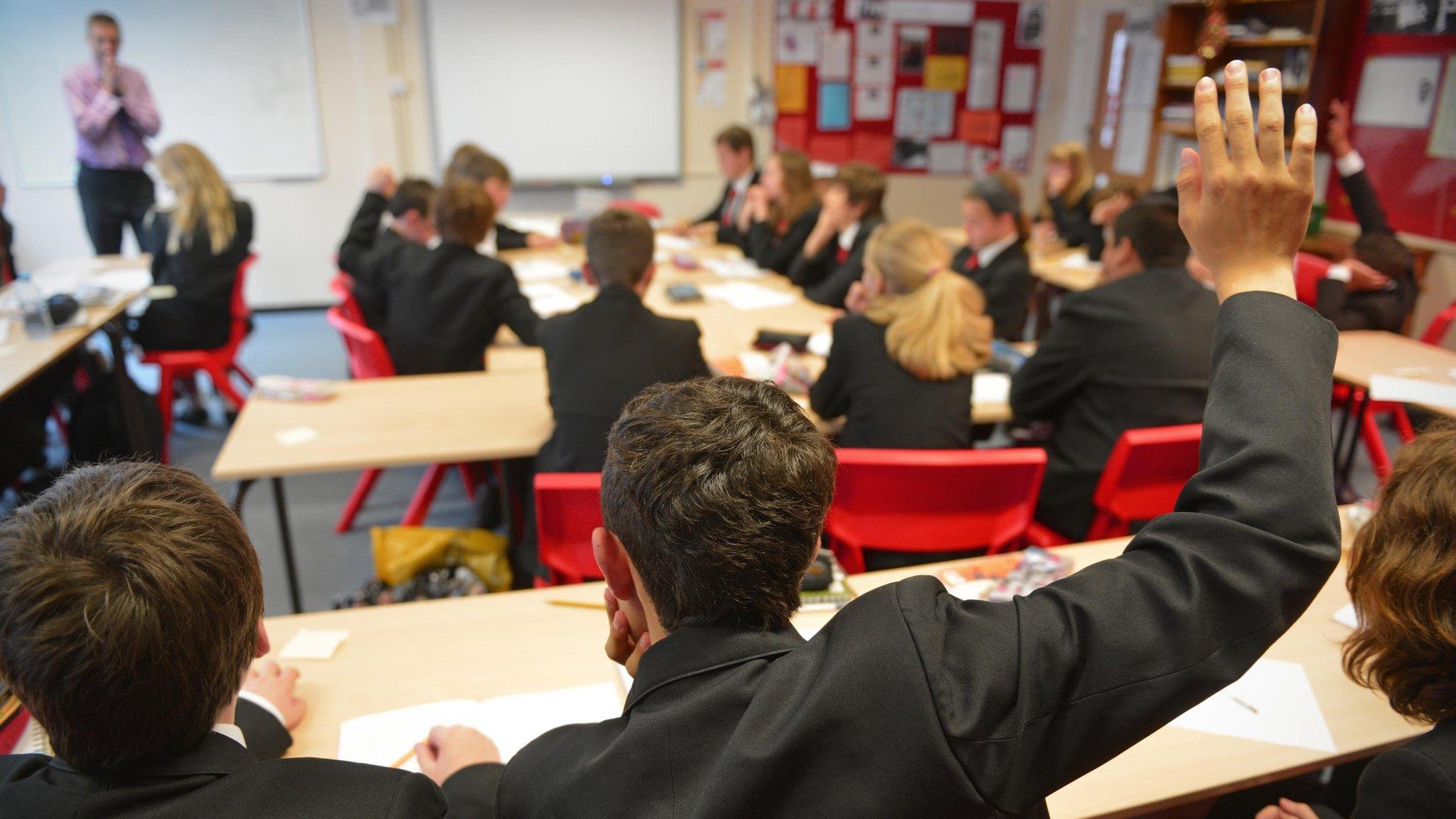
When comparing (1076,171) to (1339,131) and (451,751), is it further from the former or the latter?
(451,751)

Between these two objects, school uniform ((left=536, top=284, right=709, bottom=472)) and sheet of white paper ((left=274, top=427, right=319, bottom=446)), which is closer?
school uniform ((left=536, top=284, right=709, bottom=472))

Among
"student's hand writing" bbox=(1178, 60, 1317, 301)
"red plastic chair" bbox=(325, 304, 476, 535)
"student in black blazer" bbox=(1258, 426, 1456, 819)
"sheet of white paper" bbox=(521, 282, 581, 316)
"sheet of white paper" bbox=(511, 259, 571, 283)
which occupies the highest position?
"student's hand writing" bbox=(1178, 60, 1317, 301)

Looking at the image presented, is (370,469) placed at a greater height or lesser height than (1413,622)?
lesser

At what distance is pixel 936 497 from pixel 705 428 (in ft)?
4.54

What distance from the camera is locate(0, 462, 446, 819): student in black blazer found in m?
0.76

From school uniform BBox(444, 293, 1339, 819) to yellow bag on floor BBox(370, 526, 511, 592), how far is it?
1.62 metres

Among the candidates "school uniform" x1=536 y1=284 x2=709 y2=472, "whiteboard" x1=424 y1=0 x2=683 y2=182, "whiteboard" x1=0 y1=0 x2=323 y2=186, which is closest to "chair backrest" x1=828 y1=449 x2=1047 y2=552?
"school uniform" x1=536 y1=284 x2=709 y2=472

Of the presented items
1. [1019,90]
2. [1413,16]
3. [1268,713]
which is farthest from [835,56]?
[1268,713]

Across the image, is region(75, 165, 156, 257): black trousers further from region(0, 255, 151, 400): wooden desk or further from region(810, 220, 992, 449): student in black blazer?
region(810, 220, 992, 449): student in black blazer

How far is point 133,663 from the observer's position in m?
0.77

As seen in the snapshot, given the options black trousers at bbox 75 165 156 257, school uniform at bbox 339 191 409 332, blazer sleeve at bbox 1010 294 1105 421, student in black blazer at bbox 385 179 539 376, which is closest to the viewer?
blazer sleeve at bbox 1010 294 1105 421

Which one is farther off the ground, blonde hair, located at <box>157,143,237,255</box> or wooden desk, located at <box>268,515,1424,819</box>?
blonde hair, located at <box>157,143,237,255</box>

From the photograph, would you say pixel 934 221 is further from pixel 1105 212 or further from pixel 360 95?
pixel 360 95

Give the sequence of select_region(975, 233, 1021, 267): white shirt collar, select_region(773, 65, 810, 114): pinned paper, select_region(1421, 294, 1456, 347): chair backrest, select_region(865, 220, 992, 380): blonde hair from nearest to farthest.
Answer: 1. select_region(865, 220, 992, 380): blonde hair
2. select_region(1421, 294, 1456, 347): chair backrest
3. select_region(975, 233, 1021, 267): white shirt collar
4. select_region(773, 65, 810, 114): pinned paper
